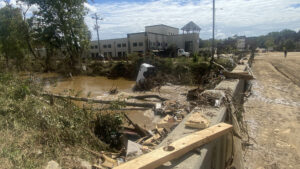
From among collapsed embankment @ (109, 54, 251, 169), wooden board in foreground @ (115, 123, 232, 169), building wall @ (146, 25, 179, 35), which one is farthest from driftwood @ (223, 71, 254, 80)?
building wall @ (146, 25, 179, 35)

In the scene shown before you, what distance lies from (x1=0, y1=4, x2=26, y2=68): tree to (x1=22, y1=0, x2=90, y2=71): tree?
228 cm

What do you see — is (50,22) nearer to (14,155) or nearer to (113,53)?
(113,53)

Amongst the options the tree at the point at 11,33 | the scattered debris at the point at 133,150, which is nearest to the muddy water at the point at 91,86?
the scattered debris at the point at 133,150

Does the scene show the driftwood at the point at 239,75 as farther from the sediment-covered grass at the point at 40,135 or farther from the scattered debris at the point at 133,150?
the sediment-covered grass at the point at 40,135

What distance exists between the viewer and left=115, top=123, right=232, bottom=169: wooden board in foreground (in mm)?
1498

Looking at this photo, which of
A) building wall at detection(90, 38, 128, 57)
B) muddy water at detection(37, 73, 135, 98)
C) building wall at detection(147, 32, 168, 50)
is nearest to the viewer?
muddy water at detection(37, 73, 135, 98)

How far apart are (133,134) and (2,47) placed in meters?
30.2

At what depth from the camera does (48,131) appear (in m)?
3.25

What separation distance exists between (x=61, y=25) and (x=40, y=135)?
848 inches

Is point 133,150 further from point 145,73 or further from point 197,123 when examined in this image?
point 145,73

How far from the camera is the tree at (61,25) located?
20.5 meters

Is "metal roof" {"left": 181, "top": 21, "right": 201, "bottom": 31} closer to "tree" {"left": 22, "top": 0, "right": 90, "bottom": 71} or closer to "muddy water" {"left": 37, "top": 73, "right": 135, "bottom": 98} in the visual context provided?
"tree" {"left": 22, "top": 0, "right": 90, "bottom": 71}

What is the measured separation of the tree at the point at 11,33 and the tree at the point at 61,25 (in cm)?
228

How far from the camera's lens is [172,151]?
66.0 inches
